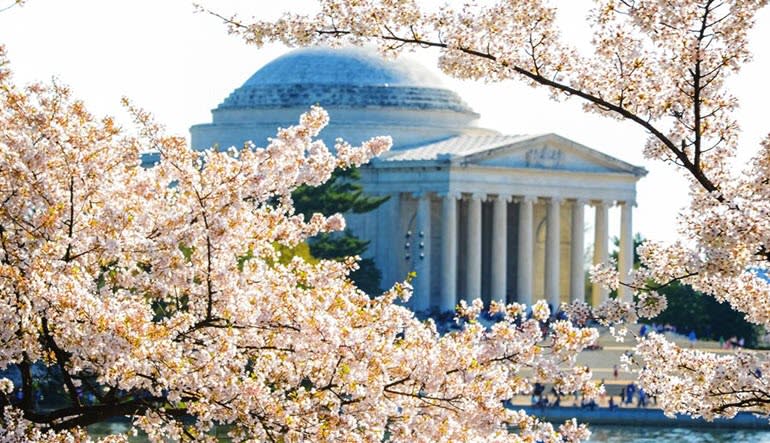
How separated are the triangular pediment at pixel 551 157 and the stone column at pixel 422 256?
5.08 meters

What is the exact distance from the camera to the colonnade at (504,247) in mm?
159500

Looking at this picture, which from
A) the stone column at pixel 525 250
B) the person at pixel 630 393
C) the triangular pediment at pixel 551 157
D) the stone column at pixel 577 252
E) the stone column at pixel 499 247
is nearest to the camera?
the person at pixel 630 393

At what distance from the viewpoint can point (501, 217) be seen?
161500 mm

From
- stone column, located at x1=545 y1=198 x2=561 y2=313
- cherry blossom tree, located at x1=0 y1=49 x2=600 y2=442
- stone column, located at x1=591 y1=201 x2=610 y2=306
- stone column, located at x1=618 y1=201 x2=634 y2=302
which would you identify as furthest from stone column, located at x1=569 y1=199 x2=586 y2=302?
cherry blossom tree, located at x1=0 y1=49 x2=600 y2=442

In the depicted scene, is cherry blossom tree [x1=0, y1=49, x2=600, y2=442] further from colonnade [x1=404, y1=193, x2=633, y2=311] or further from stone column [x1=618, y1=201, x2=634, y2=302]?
stone column [x1=618, y1=201, x2=634, y2=302]

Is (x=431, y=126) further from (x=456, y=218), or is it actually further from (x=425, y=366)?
(x=425, y=366)

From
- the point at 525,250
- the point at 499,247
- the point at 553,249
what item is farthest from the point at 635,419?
the point at 553,249

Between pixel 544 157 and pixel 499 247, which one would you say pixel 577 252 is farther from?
pixel 544 157

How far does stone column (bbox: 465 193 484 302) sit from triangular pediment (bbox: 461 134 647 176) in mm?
3171

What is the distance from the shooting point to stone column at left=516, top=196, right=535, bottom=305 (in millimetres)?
162875

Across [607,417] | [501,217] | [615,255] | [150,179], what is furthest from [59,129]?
[615,255]

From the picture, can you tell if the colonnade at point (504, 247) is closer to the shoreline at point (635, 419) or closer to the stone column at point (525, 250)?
the stone column at point (525, 250)

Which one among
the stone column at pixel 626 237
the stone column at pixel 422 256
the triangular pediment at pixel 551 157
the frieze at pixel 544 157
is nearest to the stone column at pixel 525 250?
the frieze at pixel 544 157

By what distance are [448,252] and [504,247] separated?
4398mm
